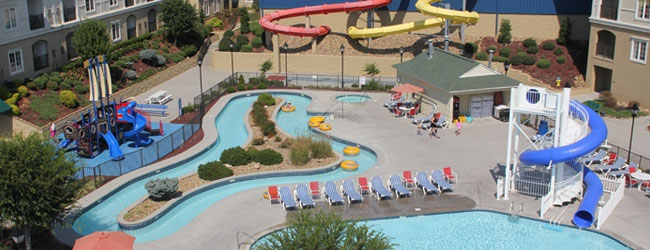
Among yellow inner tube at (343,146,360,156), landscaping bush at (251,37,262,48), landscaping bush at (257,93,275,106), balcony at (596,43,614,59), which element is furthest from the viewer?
landscaping bush at (251,37,262,48)

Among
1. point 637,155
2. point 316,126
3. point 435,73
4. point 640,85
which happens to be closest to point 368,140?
point 316,126

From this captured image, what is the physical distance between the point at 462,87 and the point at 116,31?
30393 millimetres

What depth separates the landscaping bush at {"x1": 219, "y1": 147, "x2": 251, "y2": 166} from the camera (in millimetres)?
36562

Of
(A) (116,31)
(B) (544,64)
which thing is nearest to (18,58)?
(A) (116,31)

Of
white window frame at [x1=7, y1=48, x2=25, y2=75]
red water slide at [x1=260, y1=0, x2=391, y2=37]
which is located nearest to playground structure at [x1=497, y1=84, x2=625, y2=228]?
red water slide at [x1=260, y1=0, x2=391, y2=37]

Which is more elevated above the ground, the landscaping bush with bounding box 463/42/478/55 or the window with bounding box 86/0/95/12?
the window with bounding box 86/0/95/12

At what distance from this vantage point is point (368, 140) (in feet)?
135

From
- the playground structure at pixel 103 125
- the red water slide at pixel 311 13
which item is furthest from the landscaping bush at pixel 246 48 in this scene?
the playground structure at pixel 103 125

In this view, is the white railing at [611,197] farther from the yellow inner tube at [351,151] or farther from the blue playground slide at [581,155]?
the yellow inner tube at [351,151]

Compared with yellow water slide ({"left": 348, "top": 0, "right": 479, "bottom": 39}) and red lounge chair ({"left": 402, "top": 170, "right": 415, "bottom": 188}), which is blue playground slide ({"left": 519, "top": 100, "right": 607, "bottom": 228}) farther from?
yellow water slide ({"left": 348, "top": 0, "right": 479, "bottom": 39})

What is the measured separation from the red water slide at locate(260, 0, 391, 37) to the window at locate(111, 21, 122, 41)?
37.8 ft

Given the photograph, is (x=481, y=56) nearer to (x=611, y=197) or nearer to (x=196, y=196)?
(x=611, y=197)

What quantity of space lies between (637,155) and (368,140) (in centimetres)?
1359

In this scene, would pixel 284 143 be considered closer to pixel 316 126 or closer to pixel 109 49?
pixel 316 126
